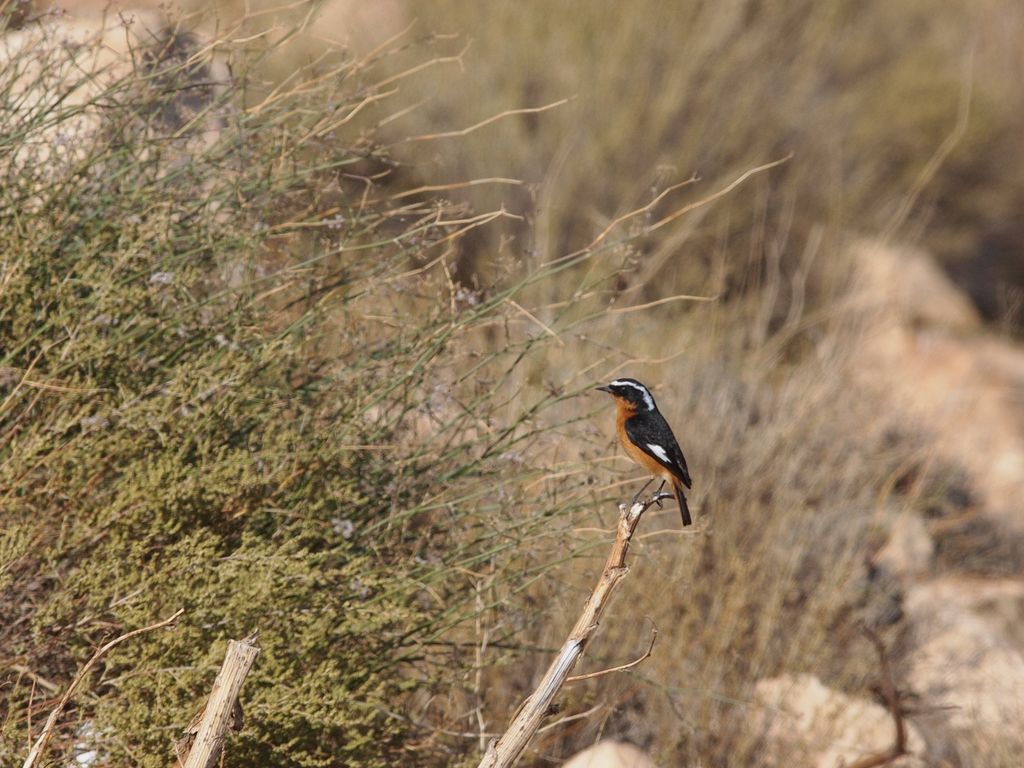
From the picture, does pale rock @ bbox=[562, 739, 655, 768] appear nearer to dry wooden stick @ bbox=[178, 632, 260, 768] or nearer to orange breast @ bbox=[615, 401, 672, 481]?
orange breast @ bbox=[615, 401, 672, 481]

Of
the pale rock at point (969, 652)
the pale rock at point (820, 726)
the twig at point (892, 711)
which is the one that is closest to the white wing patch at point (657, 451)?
the twig at point (892, 711)

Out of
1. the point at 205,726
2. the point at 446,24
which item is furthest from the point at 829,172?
the point at 205,726

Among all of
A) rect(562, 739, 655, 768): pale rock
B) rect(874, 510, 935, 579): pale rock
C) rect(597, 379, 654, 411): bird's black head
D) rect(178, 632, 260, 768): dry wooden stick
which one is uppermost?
rect(178, 632, 260, 768): dry wooden stick

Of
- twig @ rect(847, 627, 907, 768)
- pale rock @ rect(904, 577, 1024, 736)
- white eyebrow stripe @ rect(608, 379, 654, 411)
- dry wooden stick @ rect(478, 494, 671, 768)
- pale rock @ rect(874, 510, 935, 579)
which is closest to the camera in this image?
dry wooden stick @ rect(478, 494, 671, 768)

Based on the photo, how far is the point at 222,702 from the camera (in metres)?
2.15

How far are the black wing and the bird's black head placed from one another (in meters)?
0.03

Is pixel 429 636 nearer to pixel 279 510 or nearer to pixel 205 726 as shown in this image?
pixel 279 510

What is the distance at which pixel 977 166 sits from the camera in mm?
11227

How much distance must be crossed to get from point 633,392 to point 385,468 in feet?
2.33

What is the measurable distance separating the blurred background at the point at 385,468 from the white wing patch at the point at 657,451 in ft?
0.36

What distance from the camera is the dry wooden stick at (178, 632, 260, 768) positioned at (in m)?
2.14

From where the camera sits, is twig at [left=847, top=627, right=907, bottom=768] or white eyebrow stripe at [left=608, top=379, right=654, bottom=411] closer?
twig at [left=847, top=627, right=907, bottom=768]

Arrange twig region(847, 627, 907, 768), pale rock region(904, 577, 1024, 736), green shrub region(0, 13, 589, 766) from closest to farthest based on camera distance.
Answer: green shrub region(0, 13, 589, 766) → twig region(847, 627, 907, 768) → pale rock region(904, 577, 1024, 736)

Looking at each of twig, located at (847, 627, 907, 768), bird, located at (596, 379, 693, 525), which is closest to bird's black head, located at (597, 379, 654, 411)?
bird, located at (596, 379, 693, 525)
